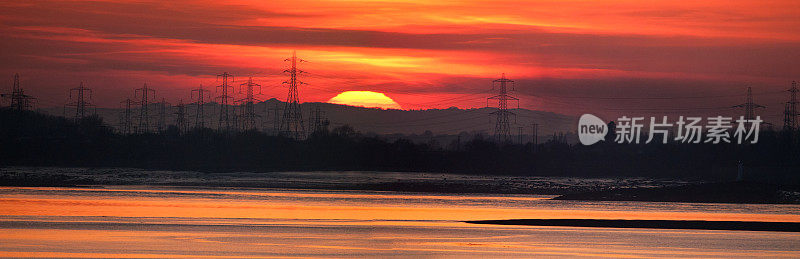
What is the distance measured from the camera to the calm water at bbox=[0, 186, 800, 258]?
37812 millimetres

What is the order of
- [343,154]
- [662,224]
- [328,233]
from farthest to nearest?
1. [343,154]
2. [662,224]
3. [328,233]

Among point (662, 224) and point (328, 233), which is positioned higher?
point (662, 224)

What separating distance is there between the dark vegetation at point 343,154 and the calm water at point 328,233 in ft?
339

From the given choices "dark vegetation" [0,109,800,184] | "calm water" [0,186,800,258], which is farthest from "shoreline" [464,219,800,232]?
"dark vegetation" [0,109,800,184]

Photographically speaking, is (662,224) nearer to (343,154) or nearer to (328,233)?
(328,233)

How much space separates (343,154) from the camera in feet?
591

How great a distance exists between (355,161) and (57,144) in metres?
47.7

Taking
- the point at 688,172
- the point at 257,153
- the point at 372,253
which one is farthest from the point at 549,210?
the point at 257,153

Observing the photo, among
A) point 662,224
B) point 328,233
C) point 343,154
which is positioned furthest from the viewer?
point 343,154

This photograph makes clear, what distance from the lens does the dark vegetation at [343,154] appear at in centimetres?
17112

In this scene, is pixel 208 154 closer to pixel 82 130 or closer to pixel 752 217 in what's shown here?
pixel 82 130

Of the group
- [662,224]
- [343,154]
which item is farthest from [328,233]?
[343,154]

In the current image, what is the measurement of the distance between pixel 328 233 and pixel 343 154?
13458cm

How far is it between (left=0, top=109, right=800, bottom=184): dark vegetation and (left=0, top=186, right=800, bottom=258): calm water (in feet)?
339
